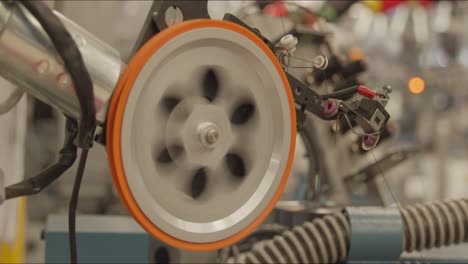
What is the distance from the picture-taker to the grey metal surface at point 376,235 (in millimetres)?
800

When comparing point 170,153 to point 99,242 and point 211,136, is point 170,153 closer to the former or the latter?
point 211,136

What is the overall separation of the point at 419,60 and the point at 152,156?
8.07 feet

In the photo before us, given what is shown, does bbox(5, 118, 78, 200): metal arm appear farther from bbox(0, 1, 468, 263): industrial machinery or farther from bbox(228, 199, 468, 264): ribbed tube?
bbox(228, 199, 468, 264): ribbed tube

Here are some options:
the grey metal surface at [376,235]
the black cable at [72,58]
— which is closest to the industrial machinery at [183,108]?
the black cable at [72,58]

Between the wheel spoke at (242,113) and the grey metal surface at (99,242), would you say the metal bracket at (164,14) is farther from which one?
the grey metal surface at (99,242)

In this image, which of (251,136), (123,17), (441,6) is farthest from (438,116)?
(251,136)

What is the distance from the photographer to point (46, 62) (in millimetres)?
469

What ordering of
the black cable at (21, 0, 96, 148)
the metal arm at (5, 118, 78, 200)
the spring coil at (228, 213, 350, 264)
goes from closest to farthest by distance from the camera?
the black cable at (21, 0, 96, 148), the metal arm at (5, 118, 78, 200), the spring coil at (228, 213, 350, 264)

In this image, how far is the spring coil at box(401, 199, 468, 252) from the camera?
0.82 m

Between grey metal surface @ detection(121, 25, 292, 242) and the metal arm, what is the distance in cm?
10

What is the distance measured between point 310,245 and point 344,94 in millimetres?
278

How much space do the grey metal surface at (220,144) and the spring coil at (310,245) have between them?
270 millimetres

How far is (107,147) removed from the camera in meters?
0.48

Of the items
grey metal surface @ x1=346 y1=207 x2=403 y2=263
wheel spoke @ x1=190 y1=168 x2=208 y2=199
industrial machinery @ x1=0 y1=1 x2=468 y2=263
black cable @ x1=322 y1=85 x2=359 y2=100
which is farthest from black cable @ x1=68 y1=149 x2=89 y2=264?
grey metal surface @ x1=346 y1=207 x2=403 y2=263
